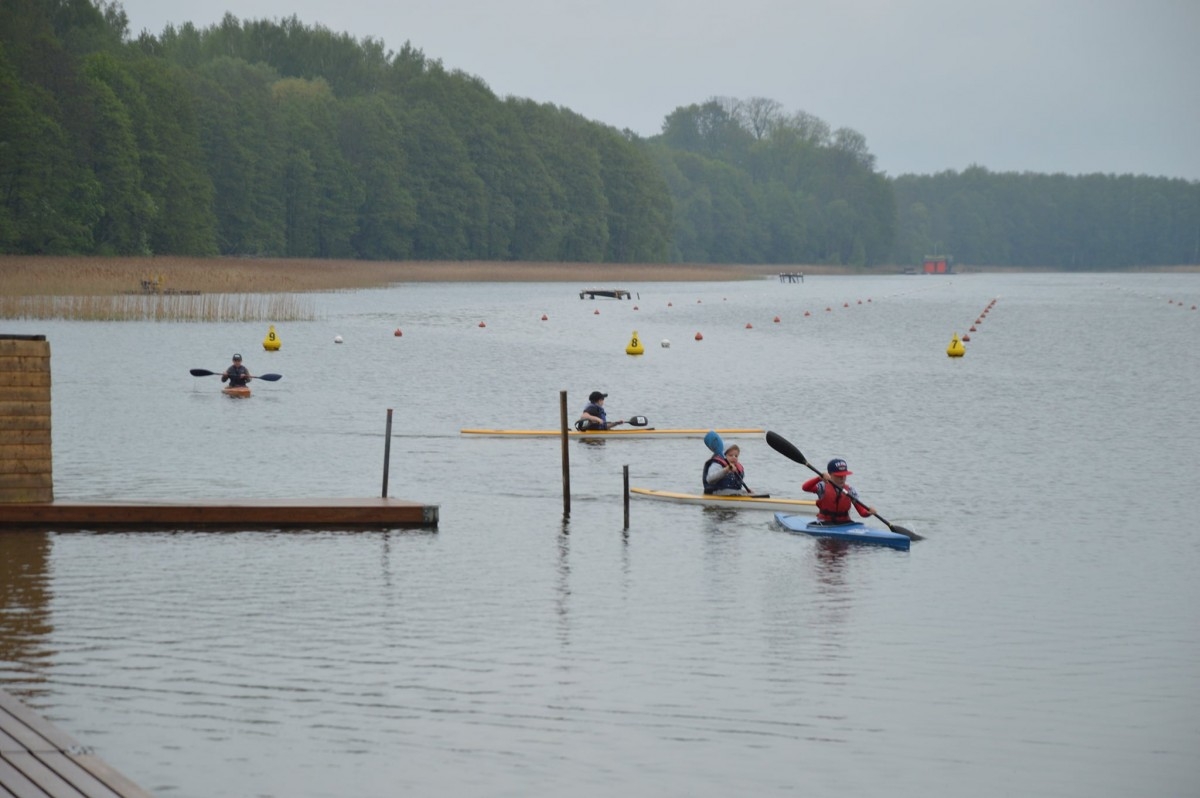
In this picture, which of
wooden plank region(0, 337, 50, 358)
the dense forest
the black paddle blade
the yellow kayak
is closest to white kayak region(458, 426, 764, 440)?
the yellow kayak

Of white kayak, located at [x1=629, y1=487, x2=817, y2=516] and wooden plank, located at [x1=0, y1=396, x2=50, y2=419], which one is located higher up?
wooden plank, located at [x1=0, y1=396, x2=50, y2=419]

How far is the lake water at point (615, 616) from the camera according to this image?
10.9 meters

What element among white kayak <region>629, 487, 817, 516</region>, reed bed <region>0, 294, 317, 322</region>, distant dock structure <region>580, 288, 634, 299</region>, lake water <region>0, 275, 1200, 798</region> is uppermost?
distant dock structure <region>580, 288, 634, 299</region>

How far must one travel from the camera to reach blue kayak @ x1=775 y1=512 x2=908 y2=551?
1914 centimetres

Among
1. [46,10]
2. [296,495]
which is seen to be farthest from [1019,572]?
[46,10]

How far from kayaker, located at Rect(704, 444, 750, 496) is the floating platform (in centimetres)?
420

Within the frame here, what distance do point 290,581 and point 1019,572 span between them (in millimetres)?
8149

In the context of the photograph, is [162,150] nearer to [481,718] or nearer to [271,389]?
[271,389]

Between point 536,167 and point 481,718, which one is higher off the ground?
point 536,167

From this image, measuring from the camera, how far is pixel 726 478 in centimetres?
2184

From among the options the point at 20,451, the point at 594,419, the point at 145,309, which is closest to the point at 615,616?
the point at 20,451

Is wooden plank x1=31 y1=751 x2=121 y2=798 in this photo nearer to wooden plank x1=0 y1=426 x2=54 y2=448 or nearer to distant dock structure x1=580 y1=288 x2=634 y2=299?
wooden plank x1=0 y1=426 x2=54 y2=448

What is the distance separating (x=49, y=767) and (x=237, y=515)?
→ 1043cm

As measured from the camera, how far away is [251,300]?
251 feet
